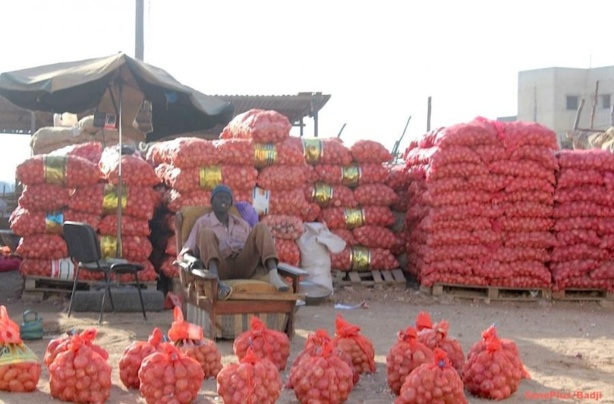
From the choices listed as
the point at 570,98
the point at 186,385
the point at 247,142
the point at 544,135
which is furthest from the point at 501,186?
the point at 570,98

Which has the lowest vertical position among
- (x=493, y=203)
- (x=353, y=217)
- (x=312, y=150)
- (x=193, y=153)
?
(x=353, y=217)

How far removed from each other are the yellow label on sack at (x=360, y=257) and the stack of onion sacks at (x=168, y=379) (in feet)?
20.7

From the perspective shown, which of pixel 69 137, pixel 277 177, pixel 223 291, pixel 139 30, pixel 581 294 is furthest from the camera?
pixel 139 30

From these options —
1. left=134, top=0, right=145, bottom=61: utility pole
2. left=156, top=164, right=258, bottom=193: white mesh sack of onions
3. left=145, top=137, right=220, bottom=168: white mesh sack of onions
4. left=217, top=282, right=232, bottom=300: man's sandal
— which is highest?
left=134, top=0, right=145, bottom=61: utility pole

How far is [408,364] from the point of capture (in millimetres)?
4637

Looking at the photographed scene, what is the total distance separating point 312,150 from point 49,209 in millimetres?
3432

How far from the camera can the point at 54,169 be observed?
889cm

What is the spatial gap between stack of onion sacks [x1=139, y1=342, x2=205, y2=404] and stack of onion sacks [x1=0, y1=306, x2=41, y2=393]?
834 mm

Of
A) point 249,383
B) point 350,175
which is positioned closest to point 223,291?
point 249,383

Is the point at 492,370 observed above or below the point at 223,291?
below

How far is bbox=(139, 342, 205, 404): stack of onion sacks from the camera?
418 cm

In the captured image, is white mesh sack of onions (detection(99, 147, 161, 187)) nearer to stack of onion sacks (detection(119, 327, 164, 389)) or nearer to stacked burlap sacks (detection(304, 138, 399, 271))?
stacked burlap sacks (detection(304, 138, 399, 271))

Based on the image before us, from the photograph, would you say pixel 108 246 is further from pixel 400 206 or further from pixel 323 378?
pixel 323 378

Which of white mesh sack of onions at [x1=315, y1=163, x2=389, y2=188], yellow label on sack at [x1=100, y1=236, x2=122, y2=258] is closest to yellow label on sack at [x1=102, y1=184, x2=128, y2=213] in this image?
yellow label on sack at [x1=100, y1=236, x2=122, y2=258]
